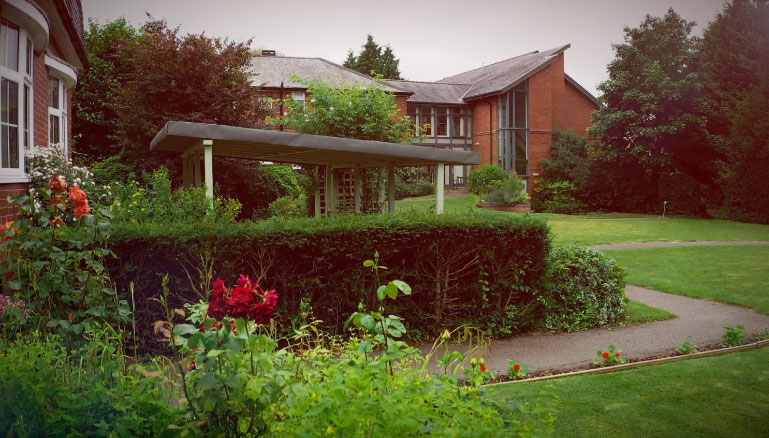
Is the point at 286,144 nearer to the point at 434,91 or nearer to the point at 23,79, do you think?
the point at 23,79

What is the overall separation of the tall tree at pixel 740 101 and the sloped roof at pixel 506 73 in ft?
30.1

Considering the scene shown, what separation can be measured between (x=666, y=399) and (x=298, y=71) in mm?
33064

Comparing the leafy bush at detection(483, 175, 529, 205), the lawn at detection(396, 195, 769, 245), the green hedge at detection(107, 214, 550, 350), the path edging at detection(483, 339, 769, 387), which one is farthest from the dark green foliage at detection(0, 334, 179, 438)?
the leafy bush at detection(483, 175, 529, 205)

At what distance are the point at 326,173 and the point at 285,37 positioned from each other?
10284 mm

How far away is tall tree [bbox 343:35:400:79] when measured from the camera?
57.5m

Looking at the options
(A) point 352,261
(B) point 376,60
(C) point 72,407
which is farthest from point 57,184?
(B) point 376,60

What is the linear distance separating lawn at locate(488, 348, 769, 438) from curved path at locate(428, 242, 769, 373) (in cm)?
56

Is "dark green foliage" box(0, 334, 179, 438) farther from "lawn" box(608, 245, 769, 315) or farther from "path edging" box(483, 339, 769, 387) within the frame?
"lawn" box(608, 245, 769, 315)

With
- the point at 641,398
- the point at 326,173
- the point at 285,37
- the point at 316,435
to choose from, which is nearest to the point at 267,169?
the point at 326,173

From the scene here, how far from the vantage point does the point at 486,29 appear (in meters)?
6.47

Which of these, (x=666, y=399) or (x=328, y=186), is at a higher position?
(x=328, y=186)

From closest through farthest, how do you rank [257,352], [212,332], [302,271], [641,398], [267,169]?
[212,332] → [257,352] → [641,398] → [302,271] → [267,169]

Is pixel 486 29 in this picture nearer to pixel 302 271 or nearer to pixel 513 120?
pixel 302 271

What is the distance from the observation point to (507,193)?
96.0 ft
